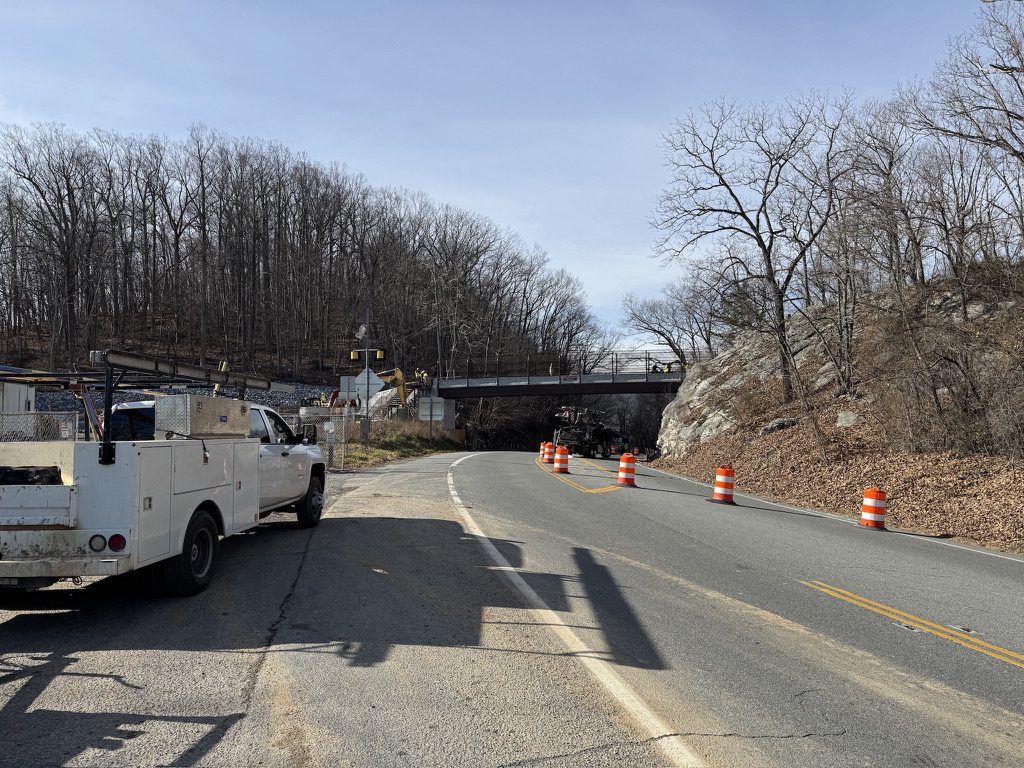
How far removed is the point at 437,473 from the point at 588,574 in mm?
15688

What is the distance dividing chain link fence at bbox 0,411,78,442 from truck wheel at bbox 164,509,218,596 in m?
1.60

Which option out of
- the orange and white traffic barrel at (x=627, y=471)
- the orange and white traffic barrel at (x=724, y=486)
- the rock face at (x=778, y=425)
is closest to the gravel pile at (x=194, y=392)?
the orange and white traffic barrel at (x=627, y=471)

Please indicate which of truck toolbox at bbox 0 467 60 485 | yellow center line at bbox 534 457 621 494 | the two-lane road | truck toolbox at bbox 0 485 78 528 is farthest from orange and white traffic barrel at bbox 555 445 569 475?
truck toolbox at bbox 0 485 78 528

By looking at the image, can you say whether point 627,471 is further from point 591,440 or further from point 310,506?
point 591,440

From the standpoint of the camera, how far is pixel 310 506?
37.7 ft

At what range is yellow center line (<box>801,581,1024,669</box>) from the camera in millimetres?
5789

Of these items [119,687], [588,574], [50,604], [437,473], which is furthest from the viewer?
[437,473]

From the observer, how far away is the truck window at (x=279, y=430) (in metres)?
10.6

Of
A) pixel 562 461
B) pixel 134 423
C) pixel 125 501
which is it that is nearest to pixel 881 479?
pixel 562 461

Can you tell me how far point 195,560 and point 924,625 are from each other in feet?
22.5

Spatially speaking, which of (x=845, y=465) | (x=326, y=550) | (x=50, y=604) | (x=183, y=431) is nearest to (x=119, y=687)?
(x=50, y=604)

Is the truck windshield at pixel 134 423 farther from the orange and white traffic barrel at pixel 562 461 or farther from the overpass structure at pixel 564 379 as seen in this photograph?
the overpass structure at pixel 564 379

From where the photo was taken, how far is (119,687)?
4.69m

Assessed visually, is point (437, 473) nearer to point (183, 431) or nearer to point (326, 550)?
point (326, 550)
